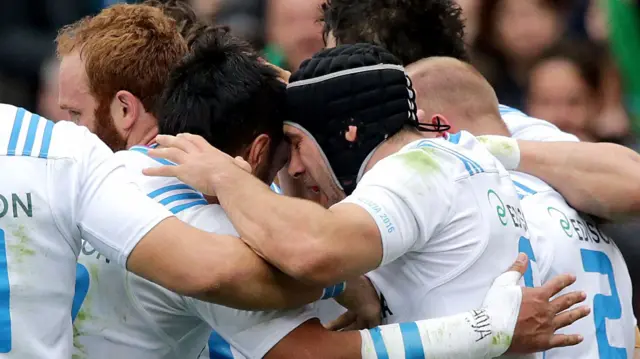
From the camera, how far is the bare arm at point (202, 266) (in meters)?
3.44

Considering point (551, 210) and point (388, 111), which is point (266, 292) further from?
point (551, 210)

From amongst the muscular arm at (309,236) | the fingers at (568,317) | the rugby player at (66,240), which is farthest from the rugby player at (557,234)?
the rugby player at (66,240)

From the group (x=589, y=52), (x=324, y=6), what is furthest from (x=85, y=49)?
(x=589, y=52)

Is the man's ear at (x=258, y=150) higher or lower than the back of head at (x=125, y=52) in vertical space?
lower

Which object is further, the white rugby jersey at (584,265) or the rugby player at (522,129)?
the rugby player at (522,129)

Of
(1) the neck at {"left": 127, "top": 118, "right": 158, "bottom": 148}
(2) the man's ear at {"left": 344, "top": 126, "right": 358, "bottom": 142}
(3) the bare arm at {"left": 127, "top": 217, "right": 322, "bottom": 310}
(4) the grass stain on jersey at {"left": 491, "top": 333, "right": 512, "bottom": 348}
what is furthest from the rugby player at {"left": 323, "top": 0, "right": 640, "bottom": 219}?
(3) the bare arm at {"left": 127, "top": 217, "right": 322, "bottom": 310}

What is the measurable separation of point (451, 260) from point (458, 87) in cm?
124

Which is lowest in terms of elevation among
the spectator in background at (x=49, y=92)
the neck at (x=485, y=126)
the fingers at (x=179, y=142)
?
the spectator in background at (x=49, y=92)

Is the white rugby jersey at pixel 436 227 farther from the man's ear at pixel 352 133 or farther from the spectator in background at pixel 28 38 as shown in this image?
the spectator in background at pixel 28 38

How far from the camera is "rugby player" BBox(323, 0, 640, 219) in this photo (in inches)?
177

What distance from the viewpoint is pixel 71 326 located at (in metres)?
3.63

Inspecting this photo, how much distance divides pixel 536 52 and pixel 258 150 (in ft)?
17.4

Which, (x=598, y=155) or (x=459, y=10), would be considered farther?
(x=459, y=10)

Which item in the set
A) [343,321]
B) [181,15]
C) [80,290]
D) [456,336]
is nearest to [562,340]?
[456,336]
